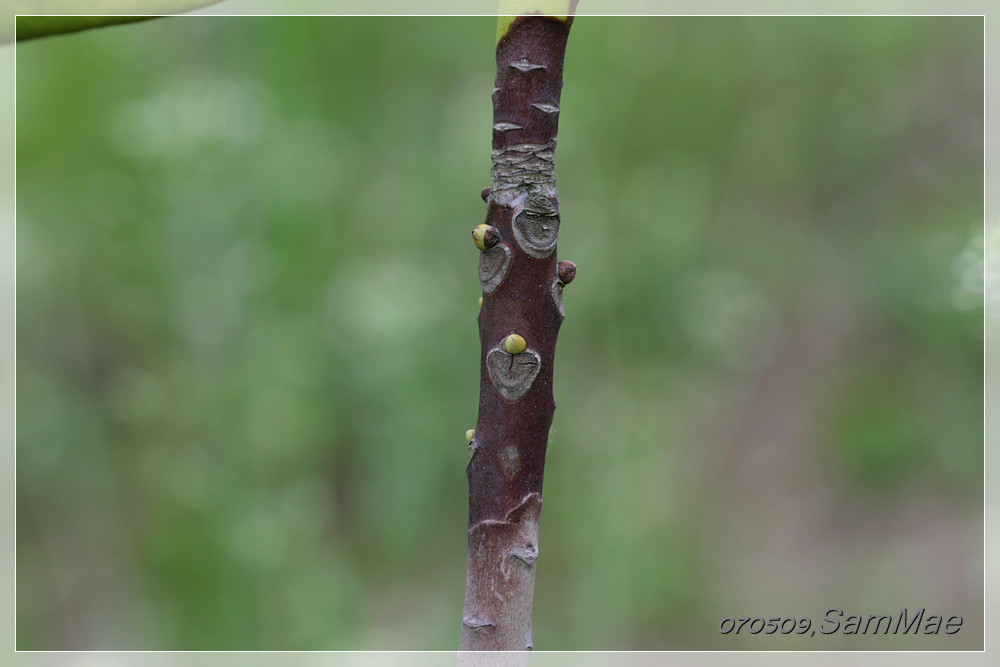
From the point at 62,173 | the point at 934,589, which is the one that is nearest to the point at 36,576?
the point at 62,173

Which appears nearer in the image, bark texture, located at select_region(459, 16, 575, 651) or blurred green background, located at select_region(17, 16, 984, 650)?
bark texture, located at select_region(459, 16, 575, 651)

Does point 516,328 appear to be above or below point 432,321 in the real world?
above

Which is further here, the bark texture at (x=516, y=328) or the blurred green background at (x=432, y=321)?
the blurred green background at (x=432, y=321)

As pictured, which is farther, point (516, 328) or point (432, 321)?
point (432, 321)
